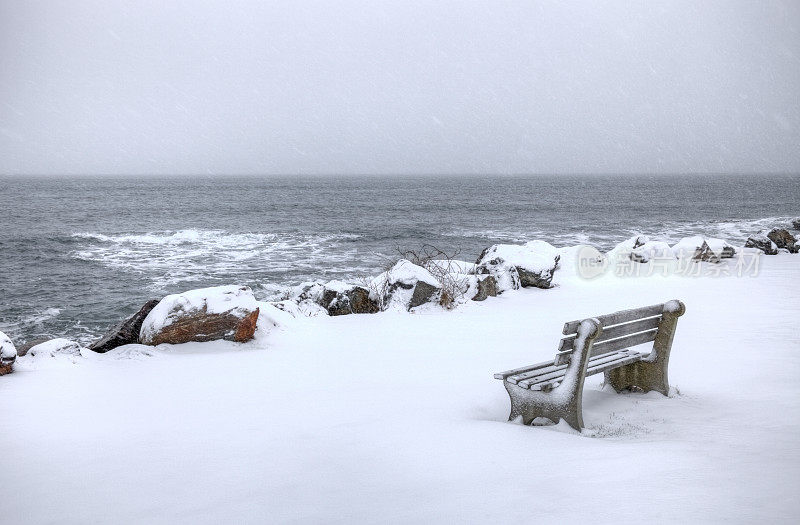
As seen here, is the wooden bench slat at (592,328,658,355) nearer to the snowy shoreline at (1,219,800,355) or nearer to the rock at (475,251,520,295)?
the snowy shoreline at (1,219,800,355)

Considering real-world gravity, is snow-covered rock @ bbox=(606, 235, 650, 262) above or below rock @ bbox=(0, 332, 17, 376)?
above

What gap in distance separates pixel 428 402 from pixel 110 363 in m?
4.09

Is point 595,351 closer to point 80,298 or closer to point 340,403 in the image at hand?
point 340,403

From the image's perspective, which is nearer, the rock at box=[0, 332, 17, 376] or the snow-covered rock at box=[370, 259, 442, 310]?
the rock at box=[0, 332, 17, 376]

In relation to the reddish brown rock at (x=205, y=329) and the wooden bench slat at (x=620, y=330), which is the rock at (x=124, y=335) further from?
the wooden bench slat at (x=620, y=330)

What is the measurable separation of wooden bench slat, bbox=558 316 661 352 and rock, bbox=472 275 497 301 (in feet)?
17.4

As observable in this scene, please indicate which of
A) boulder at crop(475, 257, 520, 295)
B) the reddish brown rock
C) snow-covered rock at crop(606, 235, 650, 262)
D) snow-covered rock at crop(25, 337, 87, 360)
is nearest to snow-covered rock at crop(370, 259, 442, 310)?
boulder at crop(475, 257, 520, 295)

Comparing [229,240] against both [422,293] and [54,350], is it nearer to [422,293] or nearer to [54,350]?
[422,293]

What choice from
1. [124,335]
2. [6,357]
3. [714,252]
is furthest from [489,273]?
[6,357]

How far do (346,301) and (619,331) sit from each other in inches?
230

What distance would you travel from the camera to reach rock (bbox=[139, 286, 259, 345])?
7.34 m

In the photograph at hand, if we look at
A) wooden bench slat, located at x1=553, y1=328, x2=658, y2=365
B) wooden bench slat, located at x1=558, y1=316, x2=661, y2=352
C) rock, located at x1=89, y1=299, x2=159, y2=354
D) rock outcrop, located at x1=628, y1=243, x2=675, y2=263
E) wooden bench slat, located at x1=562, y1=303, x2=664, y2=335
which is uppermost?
wooden bench slat, located at x1=562, y1=303, x2=664, y2=335

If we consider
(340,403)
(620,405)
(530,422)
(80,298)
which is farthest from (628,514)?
(80,298)

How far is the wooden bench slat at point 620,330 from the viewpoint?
448 centimetres
